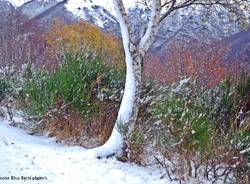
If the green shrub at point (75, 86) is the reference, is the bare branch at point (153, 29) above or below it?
above

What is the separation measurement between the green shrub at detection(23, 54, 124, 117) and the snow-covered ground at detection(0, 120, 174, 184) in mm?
1004

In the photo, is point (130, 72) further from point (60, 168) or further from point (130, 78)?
point (60, 168)

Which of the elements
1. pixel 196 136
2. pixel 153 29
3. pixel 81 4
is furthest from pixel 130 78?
pixel 81 4

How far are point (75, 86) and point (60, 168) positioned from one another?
2.50 meters

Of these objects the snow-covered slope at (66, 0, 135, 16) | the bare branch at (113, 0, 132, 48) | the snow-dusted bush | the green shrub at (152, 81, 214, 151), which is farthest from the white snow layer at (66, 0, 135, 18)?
the green shrub at (152, 81, 214, 151)

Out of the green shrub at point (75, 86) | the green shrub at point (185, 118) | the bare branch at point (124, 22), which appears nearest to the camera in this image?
the green shrub at point (185, 118)

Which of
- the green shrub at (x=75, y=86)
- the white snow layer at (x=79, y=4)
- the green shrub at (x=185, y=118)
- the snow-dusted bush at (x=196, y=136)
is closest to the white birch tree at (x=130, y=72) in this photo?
the snow-dusted bush at (x=196, y=136)

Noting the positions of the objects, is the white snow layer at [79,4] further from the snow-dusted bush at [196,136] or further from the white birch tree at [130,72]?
the snow-dusted bush at [196,136]

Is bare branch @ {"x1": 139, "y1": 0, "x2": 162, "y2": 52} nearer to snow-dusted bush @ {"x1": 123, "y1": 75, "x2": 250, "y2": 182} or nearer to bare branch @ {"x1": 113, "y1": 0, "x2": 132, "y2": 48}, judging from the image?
bare branch @ {"x1": 113, "y1": 0, "x2": 132, "y2": 48}

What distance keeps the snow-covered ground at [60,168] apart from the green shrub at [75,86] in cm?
100

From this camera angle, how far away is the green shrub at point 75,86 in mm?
8906

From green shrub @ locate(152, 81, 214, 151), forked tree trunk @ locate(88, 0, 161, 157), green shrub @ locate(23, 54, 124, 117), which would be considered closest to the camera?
green shrub @ locate(152, 81, 214, 151)

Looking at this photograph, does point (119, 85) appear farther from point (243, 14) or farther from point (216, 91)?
point (243, 14)

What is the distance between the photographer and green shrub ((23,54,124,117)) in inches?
351
